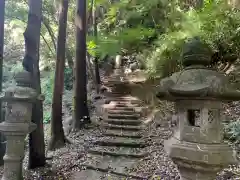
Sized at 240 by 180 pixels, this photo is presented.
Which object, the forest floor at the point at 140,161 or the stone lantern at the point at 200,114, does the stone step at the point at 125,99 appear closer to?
the forest floor at the point at 140,161

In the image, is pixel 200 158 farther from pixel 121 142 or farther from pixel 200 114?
pixel 121 142

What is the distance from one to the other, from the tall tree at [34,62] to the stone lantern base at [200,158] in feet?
9.22

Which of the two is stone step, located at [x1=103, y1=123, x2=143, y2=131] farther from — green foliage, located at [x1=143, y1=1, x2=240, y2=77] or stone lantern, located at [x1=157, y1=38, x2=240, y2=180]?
stone lantern, located at [x1=157, y1=38, x2=240, y2=180]

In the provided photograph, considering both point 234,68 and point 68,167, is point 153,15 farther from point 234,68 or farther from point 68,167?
point 68,167

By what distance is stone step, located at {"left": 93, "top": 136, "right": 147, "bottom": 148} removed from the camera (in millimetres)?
6670

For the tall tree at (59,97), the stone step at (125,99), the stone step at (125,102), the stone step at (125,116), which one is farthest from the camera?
the stone step at (125,99)

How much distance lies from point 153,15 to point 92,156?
5.26 m

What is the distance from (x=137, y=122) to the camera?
27.8 feet

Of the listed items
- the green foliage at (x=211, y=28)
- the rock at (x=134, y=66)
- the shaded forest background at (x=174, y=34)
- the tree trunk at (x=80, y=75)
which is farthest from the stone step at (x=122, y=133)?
the rock at (x=134, y=66)

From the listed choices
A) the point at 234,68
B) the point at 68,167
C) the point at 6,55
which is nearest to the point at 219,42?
the point at 234,68

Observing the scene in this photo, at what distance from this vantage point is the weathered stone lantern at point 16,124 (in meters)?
3.84

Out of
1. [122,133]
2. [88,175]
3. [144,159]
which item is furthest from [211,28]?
[88,175]

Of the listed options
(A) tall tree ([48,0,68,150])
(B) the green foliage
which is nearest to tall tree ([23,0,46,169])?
(A) tall tree ([48,0,68,150])

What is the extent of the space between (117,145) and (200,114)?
14.6 feet
